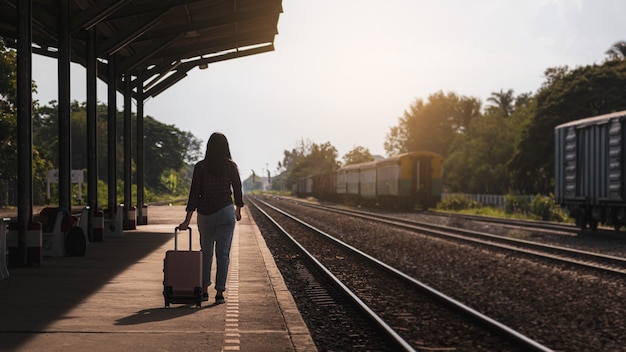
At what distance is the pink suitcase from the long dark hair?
0.77 m

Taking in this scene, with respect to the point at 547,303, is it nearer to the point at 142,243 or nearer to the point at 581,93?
the point at 142,243

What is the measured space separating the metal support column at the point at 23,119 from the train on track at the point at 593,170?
14.4m

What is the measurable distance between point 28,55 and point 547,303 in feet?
28.1

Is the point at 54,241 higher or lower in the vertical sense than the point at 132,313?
higher

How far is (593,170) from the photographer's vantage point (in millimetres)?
21297

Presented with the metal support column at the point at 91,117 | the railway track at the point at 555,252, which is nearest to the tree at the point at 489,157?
the railway track at the point at 555,252

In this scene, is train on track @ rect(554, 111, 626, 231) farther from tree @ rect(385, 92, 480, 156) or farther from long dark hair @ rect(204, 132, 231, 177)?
tree @ rect(385, 92, 480, 156)

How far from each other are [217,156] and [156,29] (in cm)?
1219

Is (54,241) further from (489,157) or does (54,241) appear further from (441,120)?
(441,120)

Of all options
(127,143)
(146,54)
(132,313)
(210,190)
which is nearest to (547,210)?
(127,143)

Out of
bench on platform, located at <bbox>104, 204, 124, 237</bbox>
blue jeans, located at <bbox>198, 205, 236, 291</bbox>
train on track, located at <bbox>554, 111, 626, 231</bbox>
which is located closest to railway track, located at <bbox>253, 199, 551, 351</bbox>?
blue jeans, located at <bbox>198, 205, 236, 291</bbox>

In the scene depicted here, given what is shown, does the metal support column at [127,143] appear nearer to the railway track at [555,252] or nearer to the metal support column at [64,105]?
the metal support column at [64,105]

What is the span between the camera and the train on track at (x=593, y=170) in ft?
65.1

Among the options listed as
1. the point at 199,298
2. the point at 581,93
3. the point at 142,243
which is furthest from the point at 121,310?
the point at 581,93
